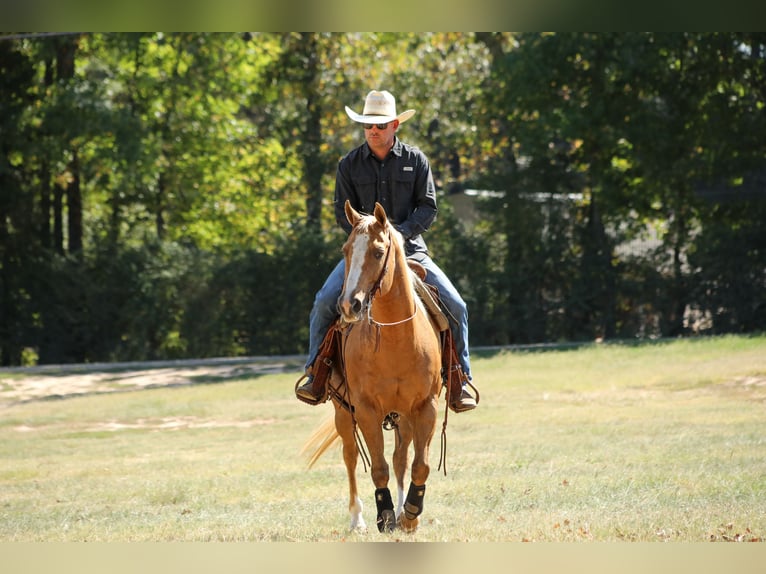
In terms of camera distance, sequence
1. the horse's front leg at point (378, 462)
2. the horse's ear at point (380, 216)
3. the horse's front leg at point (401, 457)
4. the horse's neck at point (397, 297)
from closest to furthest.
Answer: the horse's ear at point (380, 216) < the horse's neck at point (397, 297) < the horse's front leg at point (378, 462) < the horse's front leg at point (401, 457)

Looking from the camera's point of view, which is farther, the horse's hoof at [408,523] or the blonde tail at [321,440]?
the blonde tail at [321,440]

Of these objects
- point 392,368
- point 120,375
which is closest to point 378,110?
point 392,368

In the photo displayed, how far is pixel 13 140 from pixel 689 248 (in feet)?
53.8

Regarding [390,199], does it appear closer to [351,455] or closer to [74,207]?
[351,455]

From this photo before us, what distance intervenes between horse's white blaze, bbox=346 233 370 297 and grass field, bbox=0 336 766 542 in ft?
6.76

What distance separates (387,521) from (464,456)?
5.56 metres

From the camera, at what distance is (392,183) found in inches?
352

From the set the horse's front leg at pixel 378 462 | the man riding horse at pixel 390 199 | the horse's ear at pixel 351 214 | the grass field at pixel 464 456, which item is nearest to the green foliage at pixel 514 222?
the grass field at pixel 464 456

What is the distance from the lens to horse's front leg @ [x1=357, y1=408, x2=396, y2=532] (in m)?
8.45

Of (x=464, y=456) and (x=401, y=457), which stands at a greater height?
(x=401, y=457)

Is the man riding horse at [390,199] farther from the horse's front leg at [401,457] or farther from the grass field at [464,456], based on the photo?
the grass field at [464,456]

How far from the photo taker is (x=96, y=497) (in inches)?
487

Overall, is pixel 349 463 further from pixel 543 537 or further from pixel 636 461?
pixel 636 461

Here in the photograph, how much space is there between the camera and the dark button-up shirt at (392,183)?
352 inches
